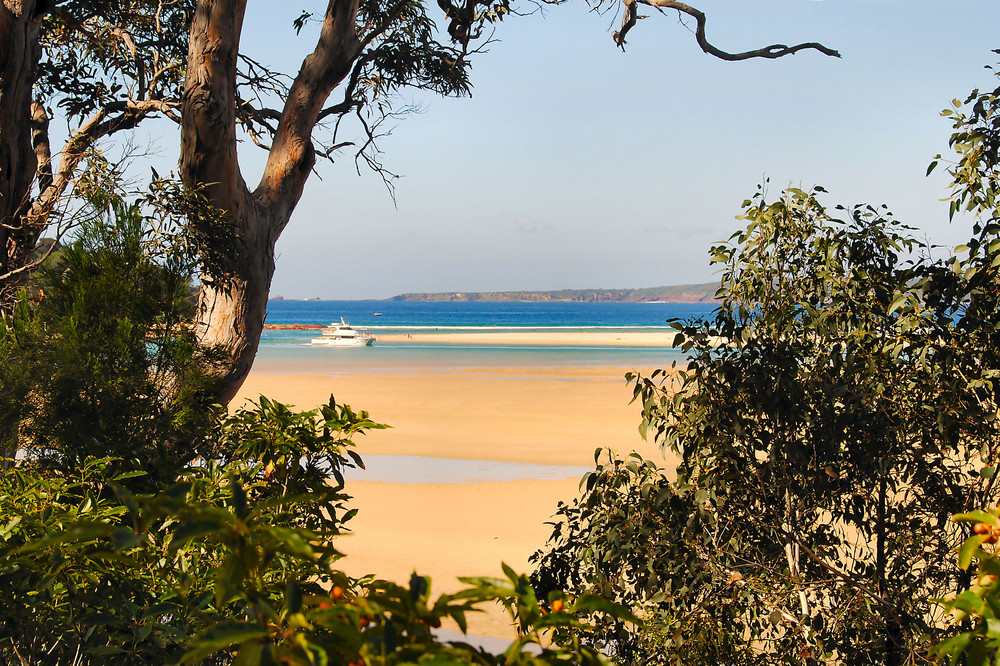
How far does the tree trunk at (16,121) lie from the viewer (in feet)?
12.1

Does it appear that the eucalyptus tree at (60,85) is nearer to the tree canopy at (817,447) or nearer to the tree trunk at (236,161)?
the tree trunk at (236,161)

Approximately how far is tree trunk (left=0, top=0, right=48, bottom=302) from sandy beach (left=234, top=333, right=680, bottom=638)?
203 cm

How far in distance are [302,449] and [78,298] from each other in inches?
32.8

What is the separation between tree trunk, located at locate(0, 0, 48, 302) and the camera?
12.1 feet

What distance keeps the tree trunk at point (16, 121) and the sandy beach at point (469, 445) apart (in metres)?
2.03

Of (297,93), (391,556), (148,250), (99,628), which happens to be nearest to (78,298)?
(148,250)

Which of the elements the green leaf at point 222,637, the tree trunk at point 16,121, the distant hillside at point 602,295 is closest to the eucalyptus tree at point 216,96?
the tree trunk at point 16,121

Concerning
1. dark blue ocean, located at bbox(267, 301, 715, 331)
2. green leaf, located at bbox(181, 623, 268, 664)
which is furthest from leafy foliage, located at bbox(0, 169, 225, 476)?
dark blue ocean, located at bbox(267, 301, 715, 331)

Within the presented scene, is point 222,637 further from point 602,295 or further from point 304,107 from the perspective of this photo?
point 602,295

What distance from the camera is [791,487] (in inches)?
104

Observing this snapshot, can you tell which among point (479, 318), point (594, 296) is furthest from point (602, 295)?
point (479, 318)

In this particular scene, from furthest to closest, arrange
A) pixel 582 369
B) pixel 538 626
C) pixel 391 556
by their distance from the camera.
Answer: pixel 582 369, pixel 391 556, pixel 538 626

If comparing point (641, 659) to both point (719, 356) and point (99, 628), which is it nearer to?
point (719, 356)

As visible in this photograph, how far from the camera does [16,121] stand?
391 cm
